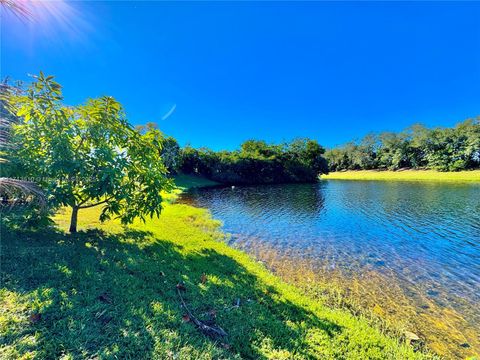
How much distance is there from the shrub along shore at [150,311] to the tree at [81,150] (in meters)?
1.71

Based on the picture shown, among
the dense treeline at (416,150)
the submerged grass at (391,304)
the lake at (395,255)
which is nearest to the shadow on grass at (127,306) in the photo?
the submerged grass at (391,304)

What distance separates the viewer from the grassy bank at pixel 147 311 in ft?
9.48

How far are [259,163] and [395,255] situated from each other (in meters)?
44.1

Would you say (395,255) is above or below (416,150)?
below

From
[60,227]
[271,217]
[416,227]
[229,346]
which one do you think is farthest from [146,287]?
[416,227]

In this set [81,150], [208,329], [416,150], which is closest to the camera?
[208,329]

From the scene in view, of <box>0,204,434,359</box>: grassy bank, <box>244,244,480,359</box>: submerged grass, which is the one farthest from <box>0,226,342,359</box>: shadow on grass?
<box>244,244,480,359</box>: submerged grass

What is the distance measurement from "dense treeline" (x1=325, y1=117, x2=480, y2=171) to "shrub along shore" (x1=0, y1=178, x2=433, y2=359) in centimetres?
7797

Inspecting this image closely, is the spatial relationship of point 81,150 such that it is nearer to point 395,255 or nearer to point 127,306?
point 127,306

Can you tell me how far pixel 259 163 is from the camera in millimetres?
52969

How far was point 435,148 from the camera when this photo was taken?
6819 centimetres

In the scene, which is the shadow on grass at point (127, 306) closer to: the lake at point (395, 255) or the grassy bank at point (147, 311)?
the grassy bank at point (147, 311)

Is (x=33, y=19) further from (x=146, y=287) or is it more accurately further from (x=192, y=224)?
(x=192, y=224)

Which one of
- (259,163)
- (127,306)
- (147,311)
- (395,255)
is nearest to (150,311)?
(147,311)
